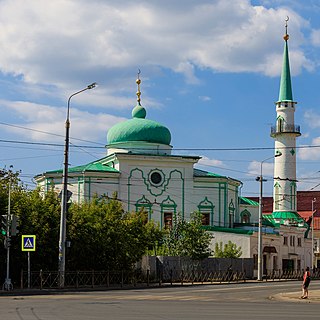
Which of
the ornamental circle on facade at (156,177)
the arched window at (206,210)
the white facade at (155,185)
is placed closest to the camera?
the white facade at (155,185)

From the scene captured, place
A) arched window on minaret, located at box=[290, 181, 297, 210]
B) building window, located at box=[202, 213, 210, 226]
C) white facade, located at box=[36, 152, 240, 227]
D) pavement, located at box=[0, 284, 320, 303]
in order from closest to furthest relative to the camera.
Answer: pavement, located at box=[0, 284, 320, 303] < white facade, located at box=[36, 152, 240, 227] < building window, located at box=[202, 213, 210, 226] < arched window on minaret, located at box=[290, 181, 297, 210]

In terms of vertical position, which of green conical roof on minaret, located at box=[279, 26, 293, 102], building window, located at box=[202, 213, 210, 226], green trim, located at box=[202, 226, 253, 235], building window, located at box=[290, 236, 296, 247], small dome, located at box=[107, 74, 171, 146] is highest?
green conical roof on minaret, located at box=[279, 26, 293, 102]

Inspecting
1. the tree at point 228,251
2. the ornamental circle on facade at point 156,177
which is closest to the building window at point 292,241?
the tree at point 228,251

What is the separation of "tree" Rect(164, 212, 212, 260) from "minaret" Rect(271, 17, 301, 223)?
24.5 metres

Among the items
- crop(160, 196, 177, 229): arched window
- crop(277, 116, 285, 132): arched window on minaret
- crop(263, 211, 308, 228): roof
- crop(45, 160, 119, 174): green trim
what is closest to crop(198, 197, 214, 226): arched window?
crop(160, 196, 177, 229): arched window

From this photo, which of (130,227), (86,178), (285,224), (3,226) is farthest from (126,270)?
(285,224)

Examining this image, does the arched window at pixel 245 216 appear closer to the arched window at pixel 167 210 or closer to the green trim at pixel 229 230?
the green trim at pixel 229 230

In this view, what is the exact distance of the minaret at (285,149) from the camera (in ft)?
285

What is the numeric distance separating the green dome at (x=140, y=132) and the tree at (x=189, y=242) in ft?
48.7

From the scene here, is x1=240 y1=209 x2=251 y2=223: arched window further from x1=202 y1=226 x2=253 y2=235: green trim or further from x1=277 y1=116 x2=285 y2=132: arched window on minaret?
x1=277 y1=116 x2=285 y2=132: arched window on minaret

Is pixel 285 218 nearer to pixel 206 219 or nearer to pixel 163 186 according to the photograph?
pixel 206 219

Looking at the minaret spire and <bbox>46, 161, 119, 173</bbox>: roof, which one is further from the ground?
the minaret spire

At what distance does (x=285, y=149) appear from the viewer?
87188 millimetres

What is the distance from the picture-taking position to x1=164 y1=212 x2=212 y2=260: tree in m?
63.0
